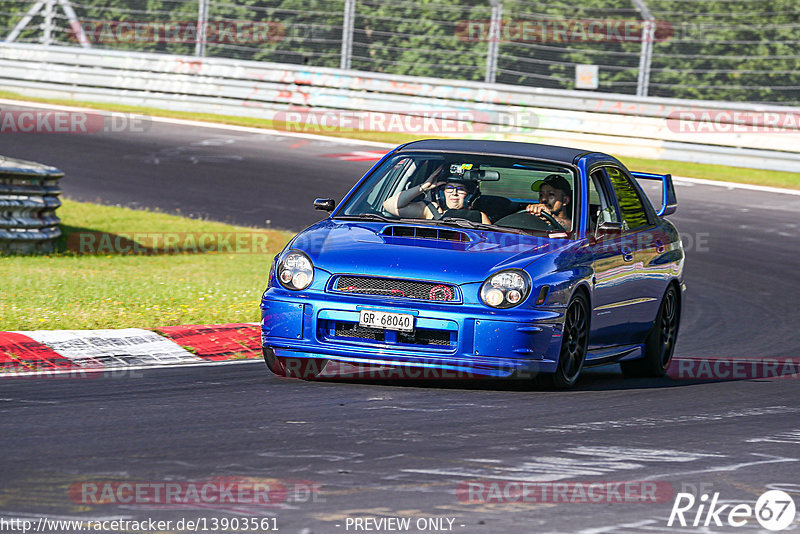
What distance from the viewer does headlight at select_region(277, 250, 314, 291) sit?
8078mm

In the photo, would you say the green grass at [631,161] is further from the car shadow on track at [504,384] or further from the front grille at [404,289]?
the front grille at [404,289]

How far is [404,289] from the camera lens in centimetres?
792

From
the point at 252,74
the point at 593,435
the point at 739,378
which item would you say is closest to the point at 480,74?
the point at 252,74

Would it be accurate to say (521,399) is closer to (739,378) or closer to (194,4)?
(739,378)

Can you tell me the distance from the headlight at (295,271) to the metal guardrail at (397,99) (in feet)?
50.7

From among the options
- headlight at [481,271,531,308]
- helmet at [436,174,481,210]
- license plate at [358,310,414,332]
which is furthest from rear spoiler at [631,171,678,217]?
license plate at [358,310,414,332]

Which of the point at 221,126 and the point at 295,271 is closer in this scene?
the point at 295,271

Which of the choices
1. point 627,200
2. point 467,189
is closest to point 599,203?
point 627,200

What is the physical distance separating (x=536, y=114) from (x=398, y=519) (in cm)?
1906

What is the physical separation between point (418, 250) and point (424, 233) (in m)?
0.37

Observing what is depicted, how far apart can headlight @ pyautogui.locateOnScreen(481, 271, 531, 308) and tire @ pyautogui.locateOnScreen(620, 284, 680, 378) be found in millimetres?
2155

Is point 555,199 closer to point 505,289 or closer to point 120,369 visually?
point 505,289

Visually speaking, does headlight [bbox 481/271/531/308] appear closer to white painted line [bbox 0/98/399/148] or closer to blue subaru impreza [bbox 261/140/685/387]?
blue subaru impreza [bbox 261/140/685/387]

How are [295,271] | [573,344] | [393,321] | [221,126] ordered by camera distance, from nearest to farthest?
[393,321]
[295,271]
[573,344]
[221,126]
